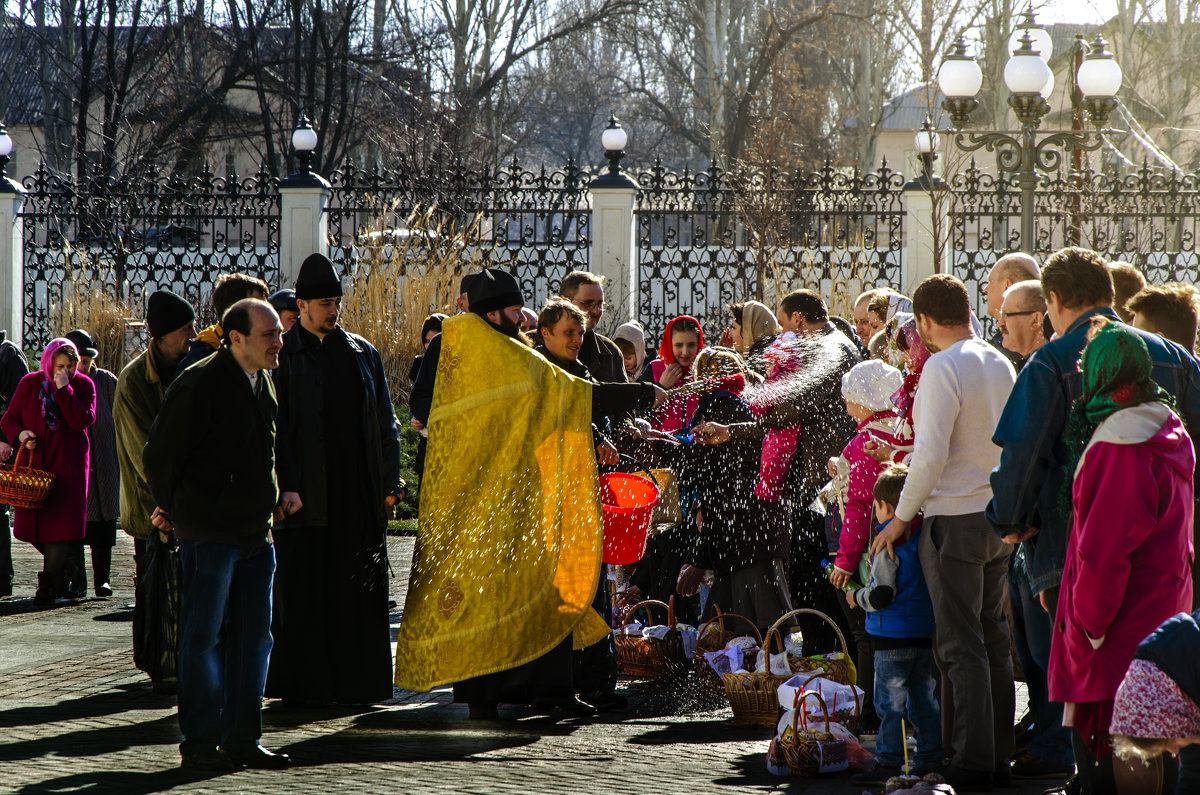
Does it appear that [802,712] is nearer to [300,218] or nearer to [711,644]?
[711,644]

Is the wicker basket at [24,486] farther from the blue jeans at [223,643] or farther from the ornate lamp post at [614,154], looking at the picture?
the ornate lamp post at [614,154]

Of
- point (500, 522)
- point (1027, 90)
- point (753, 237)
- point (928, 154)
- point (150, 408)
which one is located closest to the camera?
point (500, 522)

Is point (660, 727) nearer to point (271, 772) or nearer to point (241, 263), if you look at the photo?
point (271, 772)

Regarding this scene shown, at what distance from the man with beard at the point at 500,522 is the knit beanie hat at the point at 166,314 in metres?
1.38

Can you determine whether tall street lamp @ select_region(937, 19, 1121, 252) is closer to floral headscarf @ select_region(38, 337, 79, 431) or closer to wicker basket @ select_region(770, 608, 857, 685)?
wicker basket @ select_region(770, 608, 857, 685)

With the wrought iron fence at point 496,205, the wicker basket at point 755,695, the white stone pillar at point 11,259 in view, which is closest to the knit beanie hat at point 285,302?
the wicker basket at point 755,695

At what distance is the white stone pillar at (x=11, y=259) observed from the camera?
20.0 m

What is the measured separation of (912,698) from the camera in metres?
5.07

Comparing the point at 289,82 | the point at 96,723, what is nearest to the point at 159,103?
the point at 289,82

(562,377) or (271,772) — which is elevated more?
(562,377)

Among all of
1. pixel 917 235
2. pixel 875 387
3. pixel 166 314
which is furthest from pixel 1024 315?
pixel 917 235

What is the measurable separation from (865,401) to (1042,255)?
1492cm

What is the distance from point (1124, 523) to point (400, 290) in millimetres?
13670

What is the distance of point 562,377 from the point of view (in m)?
6.29
